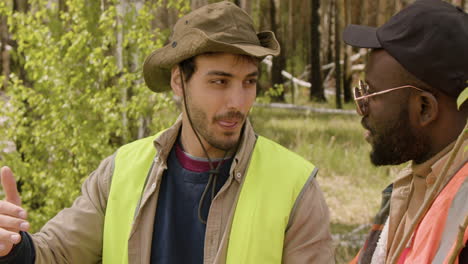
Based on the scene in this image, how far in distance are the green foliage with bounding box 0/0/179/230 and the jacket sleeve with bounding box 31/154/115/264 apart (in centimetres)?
215

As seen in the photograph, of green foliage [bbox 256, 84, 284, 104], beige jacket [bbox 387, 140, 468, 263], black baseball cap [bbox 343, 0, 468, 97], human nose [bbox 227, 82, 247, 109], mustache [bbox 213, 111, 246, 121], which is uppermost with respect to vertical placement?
black baseball cap [bbox 343, 0, 468, 97]

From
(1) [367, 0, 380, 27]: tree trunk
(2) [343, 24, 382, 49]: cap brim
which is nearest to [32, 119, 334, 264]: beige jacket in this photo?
(2) [343, 24, 382, 49]: cap brim

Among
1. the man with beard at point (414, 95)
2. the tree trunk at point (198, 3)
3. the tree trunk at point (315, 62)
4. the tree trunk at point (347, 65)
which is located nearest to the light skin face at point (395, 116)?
the man with beard at point (414, 95)

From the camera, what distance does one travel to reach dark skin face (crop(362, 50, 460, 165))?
1.98 m

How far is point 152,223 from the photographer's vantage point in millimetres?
2330

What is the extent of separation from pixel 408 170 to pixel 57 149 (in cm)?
319

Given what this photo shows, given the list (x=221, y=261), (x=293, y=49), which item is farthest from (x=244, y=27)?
(x=293, y=49)

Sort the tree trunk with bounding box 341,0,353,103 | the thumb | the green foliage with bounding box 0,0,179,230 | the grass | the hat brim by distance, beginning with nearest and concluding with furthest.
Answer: the thumb, the hat brim, the green foliage with bounding box 0,0,179,230, the grass, the tree trunk with bounding box 341,0,353,103

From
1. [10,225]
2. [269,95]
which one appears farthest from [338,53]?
[10,225]

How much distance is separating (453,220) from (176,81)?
4.38 feet

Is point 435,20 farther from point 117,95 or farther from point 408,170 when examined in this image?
point 117,95

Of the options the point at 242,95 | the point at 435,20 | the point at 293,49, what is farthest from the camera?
the point at 293,49

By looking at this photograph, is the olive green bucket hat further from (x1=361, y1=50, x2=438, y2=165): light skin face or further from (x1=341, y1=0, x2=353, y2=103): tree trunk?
(x1=341, y1=0, x2=353, y2=103): tree trunk

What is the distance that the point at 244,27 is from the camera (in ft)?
7.97
